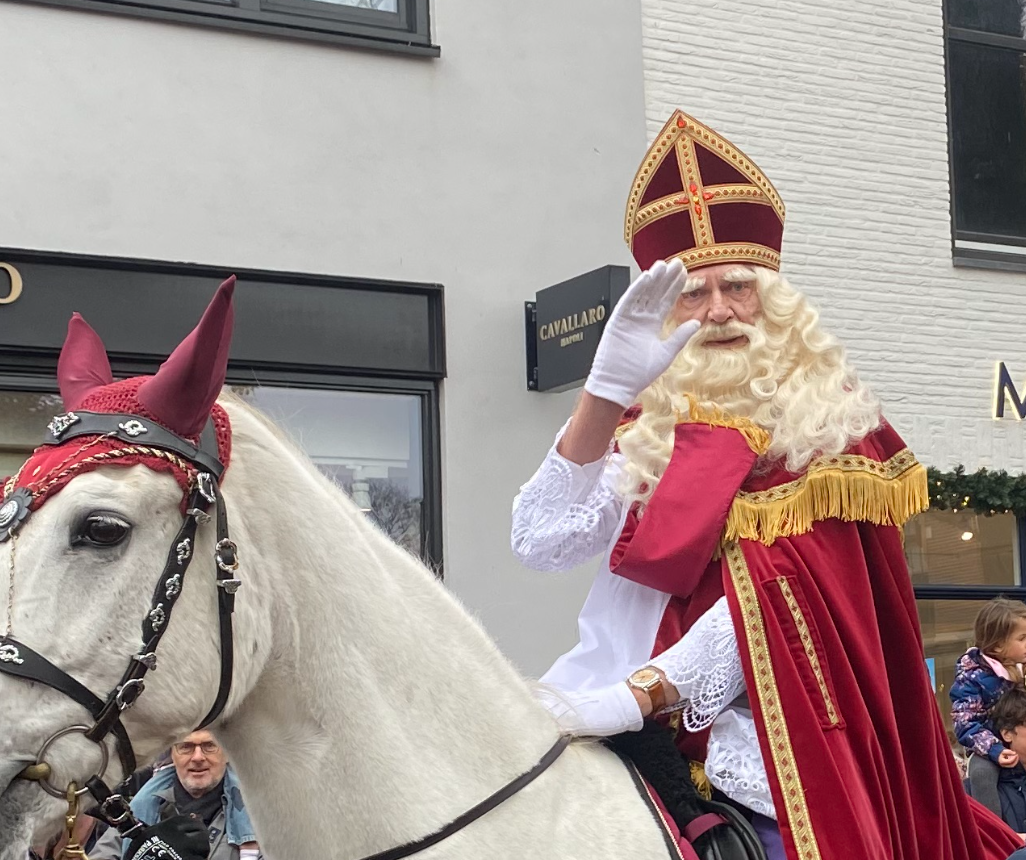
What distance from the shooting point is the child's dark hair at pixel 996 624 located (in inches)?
267

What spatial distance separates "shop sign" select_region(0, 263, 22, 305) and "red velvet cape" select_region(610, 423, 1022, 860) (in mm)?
4847

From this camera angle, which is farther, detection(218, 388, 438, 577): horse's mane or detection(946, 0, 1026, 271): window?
detection(946, 0, 1026, 271): window

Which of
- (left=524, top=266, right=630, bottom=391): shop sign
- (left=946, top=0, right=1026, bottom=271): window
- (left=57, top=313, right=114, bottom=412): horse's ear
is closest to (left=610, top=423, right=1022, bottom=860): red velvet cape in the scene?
(left=57, top=313, right=114, bottom=412): horse's ear

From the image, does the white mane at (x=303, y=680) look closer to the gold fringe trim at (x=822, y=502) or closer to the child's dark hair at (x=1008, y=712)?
the gold fringe trim at (x=822, y=502)

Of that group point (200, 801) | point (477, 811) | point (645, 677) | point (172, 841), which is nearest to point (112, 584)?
point (172, 841)

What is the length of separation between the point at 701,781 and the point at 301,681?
1.00 m

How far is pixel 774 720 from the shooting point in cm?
294

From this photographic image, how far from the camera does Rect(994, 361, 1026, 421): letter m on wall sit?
9906 mm

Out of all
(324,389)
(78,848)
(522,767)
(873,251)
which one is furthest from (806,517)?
(873,251)

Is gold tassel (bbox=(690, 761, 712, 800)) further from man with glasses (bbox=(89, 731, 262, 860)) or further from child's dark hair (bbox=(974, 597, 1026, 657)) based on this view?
child's dark hair (bbox=(974, 597, 1026, 657))

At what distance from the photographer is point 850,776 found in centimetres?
295

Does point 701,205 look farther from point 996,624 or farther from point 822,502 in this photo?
point 996,624

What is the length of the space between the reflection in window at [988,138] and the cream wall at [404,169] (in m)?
2.92

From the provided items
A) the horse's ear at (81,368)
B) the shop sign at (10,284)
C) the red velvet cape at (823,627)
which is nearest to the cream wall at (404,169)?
the shop sign at (10,284)
